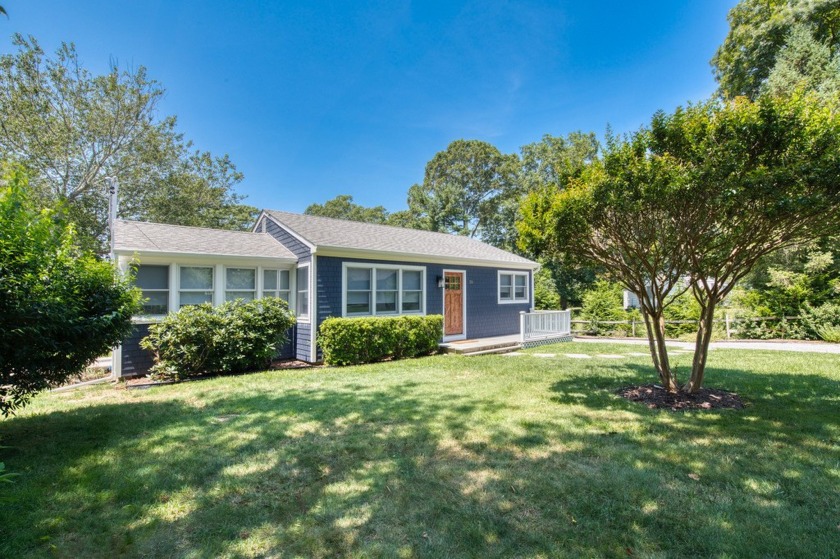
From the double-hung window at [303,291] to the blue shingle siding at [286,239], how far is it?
0.40 meters

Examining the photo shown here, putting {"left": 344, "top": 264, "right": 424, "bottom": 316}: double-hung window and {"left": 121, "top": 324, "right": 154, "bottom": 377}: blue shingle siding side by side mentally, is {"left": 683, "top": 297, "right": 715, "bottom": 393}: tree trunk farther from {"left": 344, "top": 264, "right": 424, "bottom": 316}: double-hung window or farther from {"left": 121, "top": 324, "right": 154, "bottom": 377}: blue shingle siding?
{"left": 121, "top": 324, "right": 154, "bottom": 377}: blue shingle siding

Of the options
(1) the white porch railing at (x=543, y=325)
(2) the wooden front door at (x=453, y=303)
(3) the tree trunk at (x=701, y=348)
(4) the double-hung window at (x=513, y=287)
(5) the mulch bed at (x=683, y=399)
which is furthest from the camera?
(4) the double-hung window at (x=513, y=287)

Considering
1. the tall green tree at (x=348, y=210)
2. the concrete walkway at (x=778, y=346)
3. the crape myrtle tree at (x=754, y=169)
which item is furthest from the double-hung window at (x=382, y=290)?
the tall green tree at (x=348, y=210)

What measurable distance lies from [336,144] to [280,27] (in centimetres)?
1041

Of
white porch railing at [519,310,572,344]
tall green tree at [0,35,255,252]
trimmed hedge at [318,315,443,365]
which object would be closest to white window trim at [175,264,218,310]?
trimmed hedge at [318,315,443,365]

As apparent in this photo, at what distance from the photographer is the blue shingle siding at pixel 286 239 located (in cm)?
991

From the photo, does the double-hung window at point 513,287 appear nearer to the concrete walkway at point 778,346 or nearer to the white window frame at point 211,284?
the concrete walkway at point 778,346

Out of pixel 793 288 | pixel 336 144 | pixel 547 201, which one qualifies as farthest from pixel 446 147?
pixel 547 201

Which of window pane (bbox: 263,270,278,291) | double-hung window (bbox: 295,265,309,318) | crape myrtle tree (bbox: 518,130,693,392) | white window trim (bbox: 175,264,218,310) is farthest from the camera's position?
window pane (bbox: 263,270,278,291)

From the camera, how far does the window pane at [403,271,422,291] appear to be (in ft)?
36.8

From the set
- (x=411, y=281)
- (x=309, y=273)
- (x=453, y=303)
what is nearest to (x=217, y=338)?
(x=309, y=273)

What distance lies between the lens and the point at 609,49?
1366 cm

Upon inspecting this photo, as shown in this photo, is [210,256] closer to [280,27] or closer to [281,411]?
[281,411]

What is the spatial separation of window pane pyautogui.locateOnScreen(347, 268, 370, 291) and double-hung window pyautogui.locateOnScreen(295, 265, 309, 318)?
105cm
